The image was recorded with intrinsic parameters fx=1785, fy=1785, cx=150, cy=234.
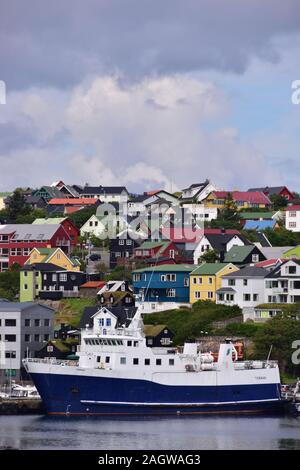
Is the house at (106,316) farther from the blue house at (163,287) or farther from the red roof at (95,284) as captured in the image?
the red roof at (95,284)

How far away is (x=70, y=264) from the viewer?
110375 mm

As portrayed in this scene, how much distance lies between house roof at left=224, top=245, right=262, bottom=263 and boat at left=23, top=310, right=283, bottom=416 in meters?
22.1

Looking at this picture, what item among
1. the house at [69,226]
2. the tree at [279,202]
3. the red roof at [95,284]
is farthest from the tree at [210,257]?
the tree at [279,202]

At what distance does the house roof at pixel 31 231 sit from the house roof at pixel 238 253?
1427 cm

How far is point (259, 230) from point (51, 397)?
41995 mm

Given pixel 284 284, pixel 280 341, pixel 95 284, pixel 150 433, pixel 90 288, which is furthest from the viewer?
pixel 95 284

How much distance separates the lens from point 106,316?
94500mm

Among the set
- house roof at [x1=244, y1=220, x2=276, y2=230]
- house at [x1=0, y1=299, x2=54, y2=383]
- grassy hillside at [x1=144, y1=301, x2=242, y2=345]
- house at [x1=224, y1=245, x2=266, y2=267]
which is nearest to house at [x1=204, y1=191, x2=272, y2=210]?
house roof at [x1=244, y1=220, x2=276, y2=230]

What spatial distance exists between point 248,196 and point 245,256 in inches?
1249

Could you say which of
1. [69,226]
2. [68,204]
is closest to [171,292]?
[69,226]

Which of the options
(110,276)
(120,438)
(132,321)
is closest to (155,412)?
(132,321)

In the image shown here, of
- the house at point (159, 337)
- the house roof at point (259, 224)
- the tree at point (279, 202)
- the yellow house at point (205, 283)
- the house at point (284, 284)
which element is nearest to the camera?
the house at point (159, 337)

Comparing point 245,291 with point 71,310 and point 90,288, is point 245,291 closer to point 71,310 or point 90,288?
point 71,310

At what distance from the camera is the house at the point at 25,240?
11569 cm
